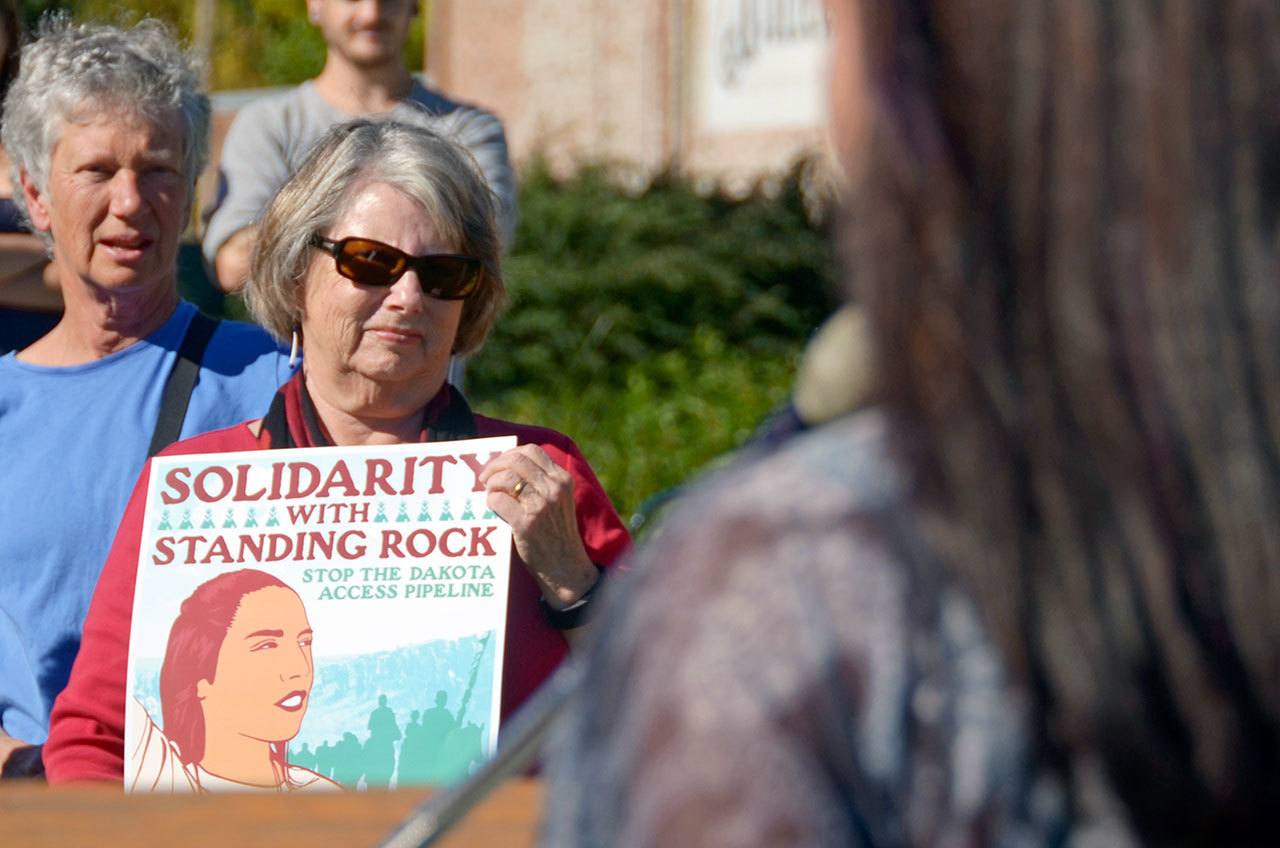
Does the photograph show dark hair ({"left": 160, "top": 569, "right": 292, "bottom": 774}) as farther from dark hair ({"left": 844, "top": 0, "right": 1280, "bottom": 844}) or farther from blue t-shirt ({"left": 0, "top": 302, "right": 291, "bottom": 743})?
dark hair ({"left": 844, "top": 0, "right": 1280, "bottom": 844})

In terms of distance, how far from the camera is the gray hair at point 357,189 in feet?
10.1

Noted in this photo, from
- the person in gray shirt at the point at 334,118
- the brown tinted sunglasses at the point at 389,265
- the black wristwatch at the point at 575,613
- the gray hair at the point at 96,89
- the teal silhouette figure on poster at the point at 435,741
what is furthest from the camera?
the person in gray shirt at the point at 334,118

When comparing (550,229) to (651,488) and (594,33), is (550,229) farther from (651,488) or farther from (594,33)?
(594,33)

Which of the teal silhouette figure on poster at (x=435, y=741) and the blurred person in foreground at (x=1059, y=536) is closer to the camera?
the blurred person in foreground at (x=1059, y=536)

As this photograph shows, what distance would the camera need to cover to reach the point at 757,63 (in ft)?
42.0

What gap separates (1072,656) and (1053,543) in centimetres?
6

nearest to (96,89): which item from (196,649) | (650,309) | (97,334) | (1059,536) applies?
(97,334)

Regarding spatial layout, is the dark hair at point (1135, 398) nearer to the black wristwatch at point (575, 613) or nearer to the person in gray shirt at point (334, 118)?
the black wristwatch at point (575, 613)

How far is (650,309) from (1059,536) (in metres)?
8.68

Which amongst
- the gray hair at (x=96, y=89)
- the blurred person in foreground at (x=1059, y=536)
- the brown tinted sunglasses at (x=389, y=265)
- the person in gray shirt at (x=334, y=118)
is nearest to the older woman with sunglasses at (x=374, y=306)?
the brown tinted sunglasses at (x=389, y=265)

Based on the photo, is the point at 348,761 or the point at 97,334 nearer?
the point at 348,761

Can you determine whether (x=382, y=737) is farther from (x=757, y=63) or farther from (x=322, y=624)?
(x=757, y=63)

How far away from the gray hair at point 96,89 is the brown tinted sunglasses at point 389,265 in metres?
0.65

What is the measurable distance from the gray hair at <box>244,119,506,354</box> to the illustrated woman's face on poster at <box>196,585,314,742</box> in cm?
72
